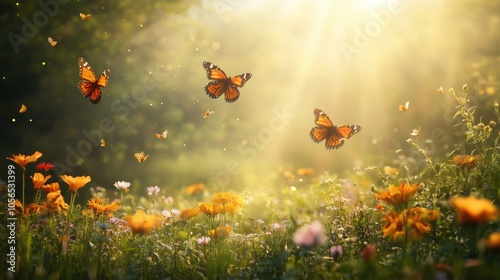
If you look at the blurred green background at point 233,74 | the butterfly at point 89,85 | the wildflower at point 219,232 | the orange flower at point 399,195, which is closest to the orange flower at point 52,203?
the wildflower at point 219,232

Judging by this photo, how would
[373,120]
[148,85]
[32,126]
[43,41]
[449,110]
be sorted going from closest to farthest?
1. [43,41]
2. [32,126]
3. [148,85]
4. [449,110]
5. [373,120]

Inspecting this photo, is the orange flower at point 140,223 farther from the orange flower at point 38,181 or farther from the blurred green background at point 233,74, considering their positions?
the blurred green background at point 233,74

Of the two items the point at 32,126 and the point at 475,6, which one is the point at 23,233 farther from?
the point at 475,6

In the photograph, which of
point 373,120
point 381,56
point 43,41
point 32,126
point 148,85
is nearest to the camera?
point 43,41

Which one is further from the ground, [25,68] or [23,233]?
[25,68]

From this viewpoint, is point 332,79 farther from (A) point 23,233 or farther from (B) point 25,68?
(A) point 23,233

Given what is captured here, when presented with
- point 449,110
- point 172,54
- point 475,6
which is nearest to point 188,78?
point 172,54

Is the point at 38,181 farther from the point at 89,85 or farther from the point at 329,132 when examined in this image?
the point at 329,132

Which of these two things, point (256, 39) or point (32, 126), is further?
point (256, 39)

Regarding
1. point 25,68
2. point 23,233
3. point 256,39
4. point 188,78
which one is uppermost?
point 256,39
